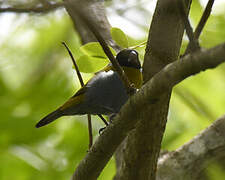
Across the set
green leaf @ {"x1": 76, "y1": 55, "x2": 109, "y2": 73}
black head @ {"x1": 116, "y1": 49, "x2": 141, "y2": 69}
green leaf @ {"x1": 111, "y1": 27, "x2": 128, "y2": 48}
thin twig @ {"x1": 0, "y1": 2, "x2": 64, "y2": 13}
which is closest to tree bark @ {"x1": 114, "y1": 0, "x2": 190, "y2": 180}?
green leaf @ {"x1": 111, "y1": 27, "x2": 128, "y2": 48}

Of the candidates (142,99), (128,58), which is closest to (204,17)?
(142,99)

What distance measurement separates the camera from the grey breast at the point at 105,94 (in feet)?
10.5

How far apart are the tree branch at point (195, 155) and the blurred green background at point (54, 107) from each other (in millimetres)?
145

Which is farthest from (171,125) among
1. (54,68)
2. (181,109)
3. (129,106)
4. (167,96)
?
(129,106)

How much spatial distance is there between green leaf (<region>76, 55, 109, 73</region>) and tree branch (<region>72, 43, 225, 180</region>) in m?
0.50

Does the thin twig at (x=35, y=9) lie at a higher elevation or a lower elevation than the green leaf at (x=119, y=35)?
higher

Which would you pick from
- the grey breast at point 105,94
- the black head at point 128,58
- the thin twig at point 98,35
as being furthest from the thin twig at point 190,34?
the grey breast at point 105,94

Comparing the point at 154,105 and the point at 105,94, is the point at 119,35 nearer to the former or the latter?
the point at 154,105

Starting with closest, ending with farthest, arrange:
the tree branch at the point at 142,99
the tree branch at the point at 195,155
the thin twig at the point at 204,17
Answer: the tree branch at the point at 142,99 → the thin twig at the point at 204,17 → the tree branch at the point at 195,155

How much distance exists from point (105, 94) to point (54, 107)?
4.19 ft

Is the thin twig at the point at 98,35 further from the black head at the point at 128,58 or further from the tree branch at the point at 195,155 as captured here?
the tree branch at the point at 195,155

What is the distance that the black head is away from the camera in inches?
124

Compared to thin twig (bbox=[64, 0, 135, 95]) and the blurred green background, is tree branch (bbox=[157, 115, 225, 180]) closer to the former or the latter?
the blurred green background

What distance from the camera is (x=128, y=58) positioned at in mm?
3314
